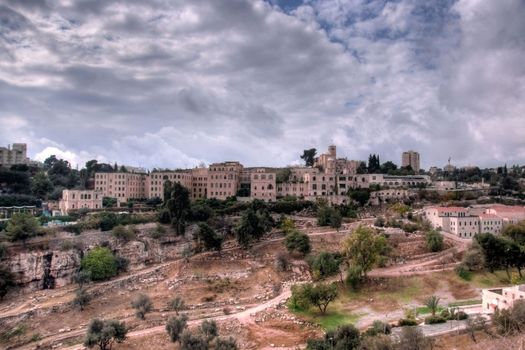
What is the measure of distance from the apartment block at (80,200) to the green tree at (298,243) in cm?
3834

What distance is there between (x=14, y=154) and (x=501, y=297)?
413 ft

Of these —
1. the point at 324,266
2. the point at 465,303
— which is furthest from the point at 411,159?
the point at 465,303

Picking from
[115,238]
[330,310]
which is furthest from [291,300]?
[115,238]

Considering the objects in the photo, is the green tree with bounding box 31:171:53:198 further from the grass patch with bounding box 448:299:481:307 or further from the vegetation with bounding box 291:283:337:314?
the grass patch with bounding box 448:299:481:307

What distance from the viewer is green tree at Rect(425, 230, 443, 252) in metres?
59.2

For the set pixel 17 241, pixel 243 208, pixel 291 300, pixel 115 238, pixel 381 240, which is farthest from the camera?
pixel 243 208

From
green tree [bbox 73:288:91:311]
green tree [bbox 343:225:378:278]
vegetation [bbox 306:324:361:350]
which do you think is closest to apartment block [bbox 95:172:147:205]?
green tree [bbox 73:288:91:311]

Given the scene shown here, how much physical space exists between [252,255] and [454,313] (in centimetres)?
2877

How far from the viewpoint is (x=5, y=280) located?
51625mm

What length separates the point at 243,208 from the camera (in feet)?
254

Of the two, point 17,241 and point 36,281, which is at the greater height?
point 17,241

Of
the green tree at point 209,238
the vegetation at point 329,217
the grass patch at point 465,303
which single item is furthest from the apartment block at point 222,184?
the grass patch at point 465,303

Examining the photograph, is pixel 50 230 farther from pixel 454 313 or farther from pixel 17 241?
pixel 454 313

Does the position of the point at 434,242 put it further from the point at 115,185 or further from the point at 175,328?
the point at 115,185
